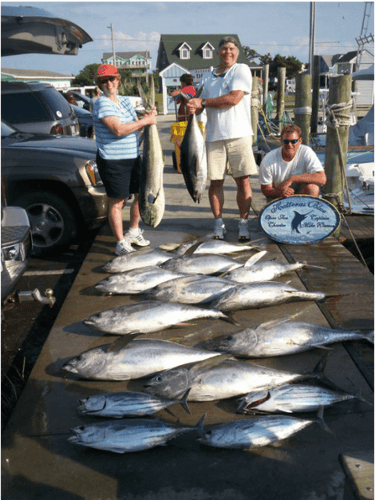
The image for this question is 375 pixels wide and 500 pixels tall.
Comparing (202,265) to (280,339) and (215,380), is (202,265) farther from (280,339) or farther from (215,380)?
(215,380)

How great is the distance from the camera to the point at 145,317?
352cm

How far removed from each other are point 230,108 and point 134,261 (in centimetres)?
189

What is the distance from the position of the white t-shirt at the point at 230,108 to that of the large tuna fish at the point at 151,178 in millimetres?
892

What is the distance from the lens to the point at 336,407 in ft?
8.91

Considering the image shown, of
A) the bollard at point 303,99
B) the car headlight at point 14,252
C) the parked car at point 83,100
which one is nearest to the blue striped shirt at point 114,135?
the car headlight at point 14,252

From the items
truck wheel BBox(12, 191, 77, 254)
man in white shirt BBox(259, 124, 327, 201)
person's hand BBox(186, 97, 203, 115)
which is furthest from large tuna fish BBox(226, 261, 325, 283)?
truck wheel BBox(12, 191, 77, 254)

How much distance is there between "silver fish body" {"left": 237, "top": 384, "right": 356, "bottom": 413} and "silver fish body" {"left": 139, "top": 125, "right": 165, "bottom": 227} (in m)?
2.35

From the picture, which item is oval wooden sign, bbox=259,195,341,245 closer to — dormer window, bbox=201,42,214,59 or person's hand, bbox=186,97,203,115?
person's hand, bbox=186,97,203,115

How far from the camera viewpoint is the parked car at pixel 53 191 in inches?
224

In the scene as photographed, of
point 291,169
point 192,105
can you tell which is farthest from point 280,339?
point 291,169

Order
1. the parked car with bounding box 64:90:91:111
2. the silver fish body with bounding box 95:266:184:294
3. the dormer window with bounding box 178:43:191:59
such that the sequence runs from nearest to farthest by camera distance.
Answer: the silver fish body with bounding box 95:266:184:294 < the parked car with bounding box 64:90:91:111 < the dormer window with bounding box 178:43:191:59

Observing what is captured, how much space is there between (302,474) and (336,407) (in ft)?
1.80

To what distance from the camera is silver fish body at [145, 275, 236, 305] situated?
3.90m

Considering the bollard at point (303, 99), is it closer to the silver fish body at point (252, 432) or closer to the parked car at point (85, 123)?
the silver fish body at point (252, 432)
